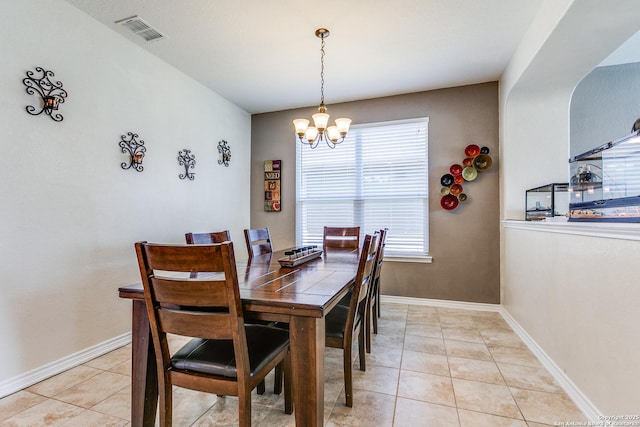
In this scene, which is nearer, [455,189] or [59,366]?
[59,366]

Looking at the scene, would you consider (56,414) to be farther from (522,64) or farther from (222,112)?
(522,64)

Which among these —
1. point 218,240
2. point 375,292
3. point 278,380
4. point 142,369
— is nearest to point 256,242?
point 218,240

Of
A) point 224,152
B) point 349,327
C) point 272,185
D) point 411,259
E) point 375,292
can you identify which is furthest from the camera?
point 272,185

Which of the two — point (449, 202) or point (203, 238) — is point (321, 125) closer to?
point (203, 238)

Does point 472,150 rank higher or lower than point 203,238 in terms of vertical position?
higher

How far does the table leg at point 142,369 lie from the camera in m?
1.40

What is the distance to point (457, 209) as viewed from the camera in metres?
3.65

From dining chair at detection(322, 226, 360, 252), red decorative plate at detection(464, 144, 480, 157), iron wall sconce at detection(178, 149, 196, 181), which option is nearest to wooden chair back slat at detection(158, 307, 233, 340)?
dining chair at detection(322, 226, 360, 252)

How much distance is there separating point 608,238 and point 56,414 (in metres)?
3.12

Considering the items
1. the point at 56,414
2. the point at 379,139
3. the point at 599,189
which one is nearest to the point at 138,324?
the point at 56,414

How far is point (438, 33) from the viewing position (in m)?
2.60

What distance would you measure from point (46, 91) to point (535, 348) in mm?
4137

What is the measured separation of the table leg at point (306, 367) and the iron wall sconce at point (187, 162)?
2.69 m

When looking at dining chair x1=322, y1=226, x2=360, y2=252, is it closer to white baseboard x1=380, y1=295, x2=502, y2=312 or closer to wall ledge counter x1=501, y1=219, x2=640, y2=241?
white baseboard x1=380, y1=295, x2=502, y2=312
